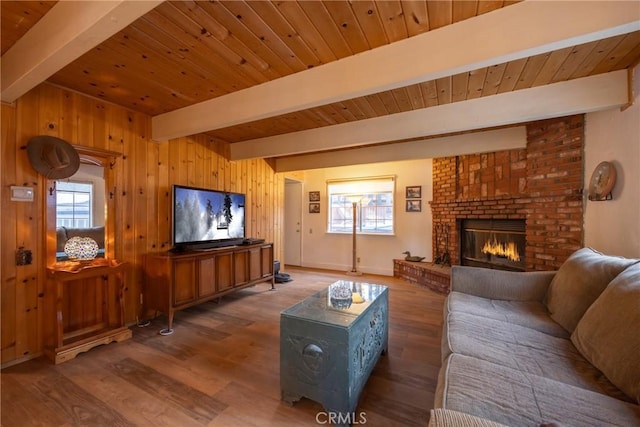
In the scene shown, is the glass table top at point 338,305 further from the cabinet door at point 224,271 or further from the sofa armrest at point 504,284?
the cabinet door at point 224,271

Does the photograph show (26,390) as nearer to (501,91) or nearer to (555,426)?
(555,426)

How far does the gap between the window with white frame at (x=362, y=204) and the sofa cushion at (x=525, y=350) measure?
3.64 m

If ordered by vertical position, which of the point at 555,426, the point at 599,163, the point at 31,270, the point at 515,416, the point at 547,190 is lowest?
the point at 515,416

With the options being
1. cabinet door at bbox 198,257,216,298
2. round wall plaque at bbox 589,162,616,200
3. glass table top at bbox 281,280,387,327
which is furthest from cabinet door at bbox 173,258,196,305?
round wall plaque at bbox 589,162,616,200

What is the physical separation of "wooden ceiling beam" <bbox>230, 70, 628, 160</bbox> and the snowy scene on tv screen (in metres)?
1.07

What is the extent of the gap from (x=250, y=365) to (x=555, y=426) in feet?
→ 6.09

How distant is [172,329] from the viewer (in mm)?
2678

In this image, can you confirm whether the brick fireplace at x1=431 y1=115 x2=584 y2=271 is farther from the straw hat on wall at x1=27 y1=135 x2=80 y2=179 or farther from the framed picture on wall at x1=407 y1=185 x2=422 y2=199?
the straw hat on wall at x1=27 y1=135 x2=80 y2=179

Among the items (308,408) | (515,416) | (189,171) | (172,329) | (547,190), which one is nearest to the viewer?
(515,416)

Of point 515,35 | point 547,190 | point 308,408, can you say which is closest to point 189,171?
point 308,408

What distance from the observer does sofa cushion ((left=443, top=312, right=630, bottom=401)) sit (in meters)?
1.18

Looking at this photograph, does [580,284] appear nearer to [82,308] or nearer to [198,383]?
[198,383]

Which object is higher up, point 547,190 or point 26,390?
point 547,190

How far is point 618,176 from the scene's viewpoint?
7.03ft
